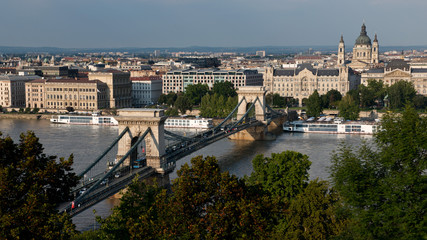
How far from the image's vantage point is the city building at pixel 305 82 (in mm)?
48531

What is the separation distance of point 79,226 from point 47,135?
54.7ft

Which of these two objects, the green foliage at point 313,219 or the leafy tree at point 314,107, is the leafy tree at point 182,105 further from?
the green foliage at point 313,219

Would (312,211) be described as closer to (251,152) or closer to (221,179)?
(221,179)

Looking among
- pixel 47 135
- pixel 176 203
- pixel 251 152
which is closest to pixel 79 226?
pixel 176 203

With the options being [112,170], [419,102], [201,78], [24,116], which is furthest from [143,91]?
[112,170]

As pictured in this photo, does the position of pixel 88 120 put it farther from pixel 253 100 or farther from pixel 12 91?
pixel 12 91

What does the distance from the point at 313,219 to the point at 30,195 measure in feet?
13.9

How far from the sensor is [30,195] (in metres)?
8.73

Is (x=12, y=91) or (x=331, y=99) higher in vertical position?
(x=12, y=91)

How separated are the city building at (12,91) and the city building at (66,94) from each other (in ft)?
3.63

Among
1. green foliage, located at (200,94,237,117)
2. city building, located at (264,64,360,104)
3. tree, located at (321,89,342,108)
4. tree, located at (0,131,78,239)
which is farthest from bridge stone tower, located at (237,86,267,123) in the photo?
tree, located at (0,131,78,239)

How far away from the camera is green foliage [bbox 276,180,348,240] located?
968cm

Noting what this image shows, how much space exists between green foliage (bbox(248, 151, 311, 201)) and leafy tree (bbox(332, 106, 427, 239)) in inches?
169

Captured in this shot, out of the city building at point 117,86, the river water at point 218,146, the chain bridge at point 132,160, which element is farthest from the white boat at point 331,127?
the city building at point 117,86
